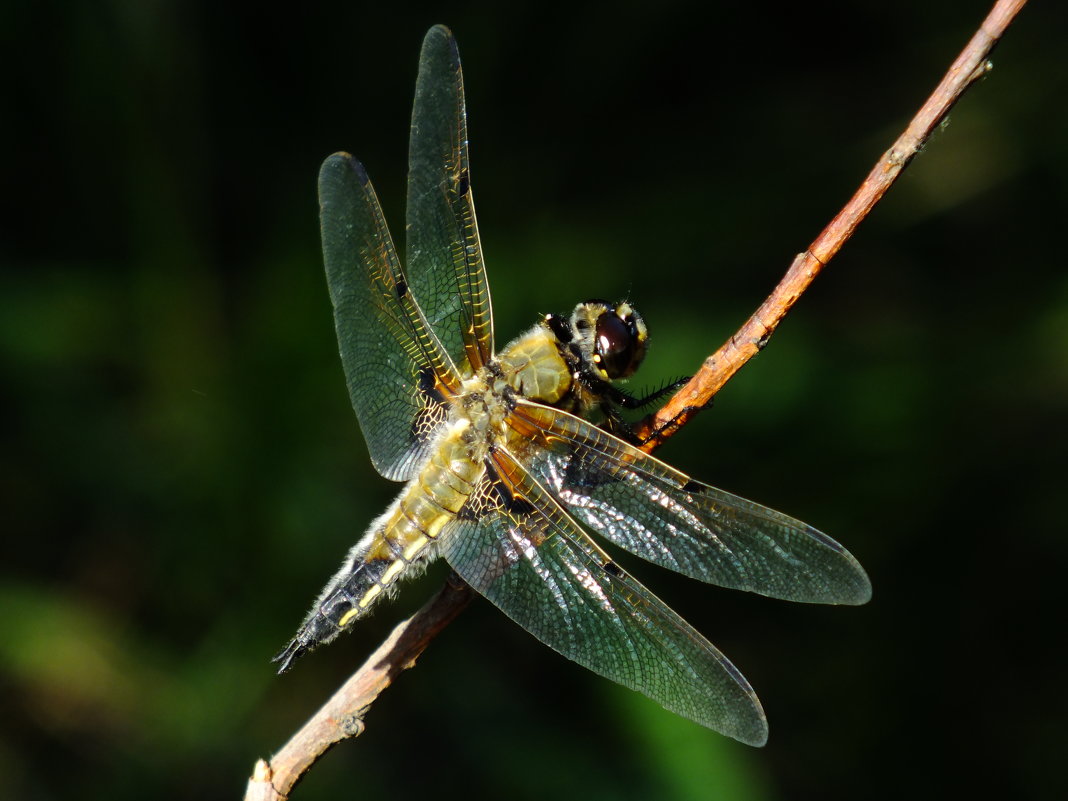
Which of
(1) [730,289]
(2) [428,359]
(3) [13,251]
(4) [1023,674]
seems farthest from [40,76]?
(4) [1023,674]

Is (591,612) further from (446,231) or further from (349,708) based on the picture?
(446,231)

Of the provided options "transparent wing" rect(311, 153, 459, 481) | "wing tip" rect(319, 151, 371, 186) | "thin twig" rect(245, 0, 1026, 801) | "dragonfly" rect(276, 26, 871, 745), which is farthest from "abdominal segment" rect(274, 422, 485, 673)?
"wing tip" rect(319, 151, 371, 186)

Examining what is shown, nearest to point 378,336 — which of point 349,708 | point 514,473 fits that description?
point 514,473

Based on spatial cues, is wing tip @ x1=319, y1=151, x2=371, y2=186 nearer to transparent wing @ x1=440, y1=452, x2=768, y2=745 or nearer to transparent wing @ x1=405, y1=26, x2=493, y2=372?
transparent wing @ x1=405, y1=26, x2=493, y2=372

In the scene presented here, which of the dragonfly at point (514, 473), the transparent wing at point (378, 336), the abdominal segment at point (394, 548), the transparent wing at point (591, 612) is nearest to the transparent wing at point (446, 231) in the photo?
the dragonfly at point (514, 473)

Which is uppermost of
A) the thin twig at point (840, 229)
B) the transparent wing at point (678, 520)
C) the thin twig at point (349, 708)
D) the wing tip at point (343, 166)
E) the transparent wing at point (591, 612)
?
the thin twig at point (840, 229)

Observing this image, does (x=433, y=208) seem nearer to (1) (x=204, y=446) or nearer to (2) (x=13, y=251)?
(1) (x=204, y=446)

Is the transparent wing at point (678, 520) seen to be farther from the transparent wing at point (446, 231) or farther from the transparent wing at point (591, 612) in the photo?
the transparent wing at point (446, 231)
